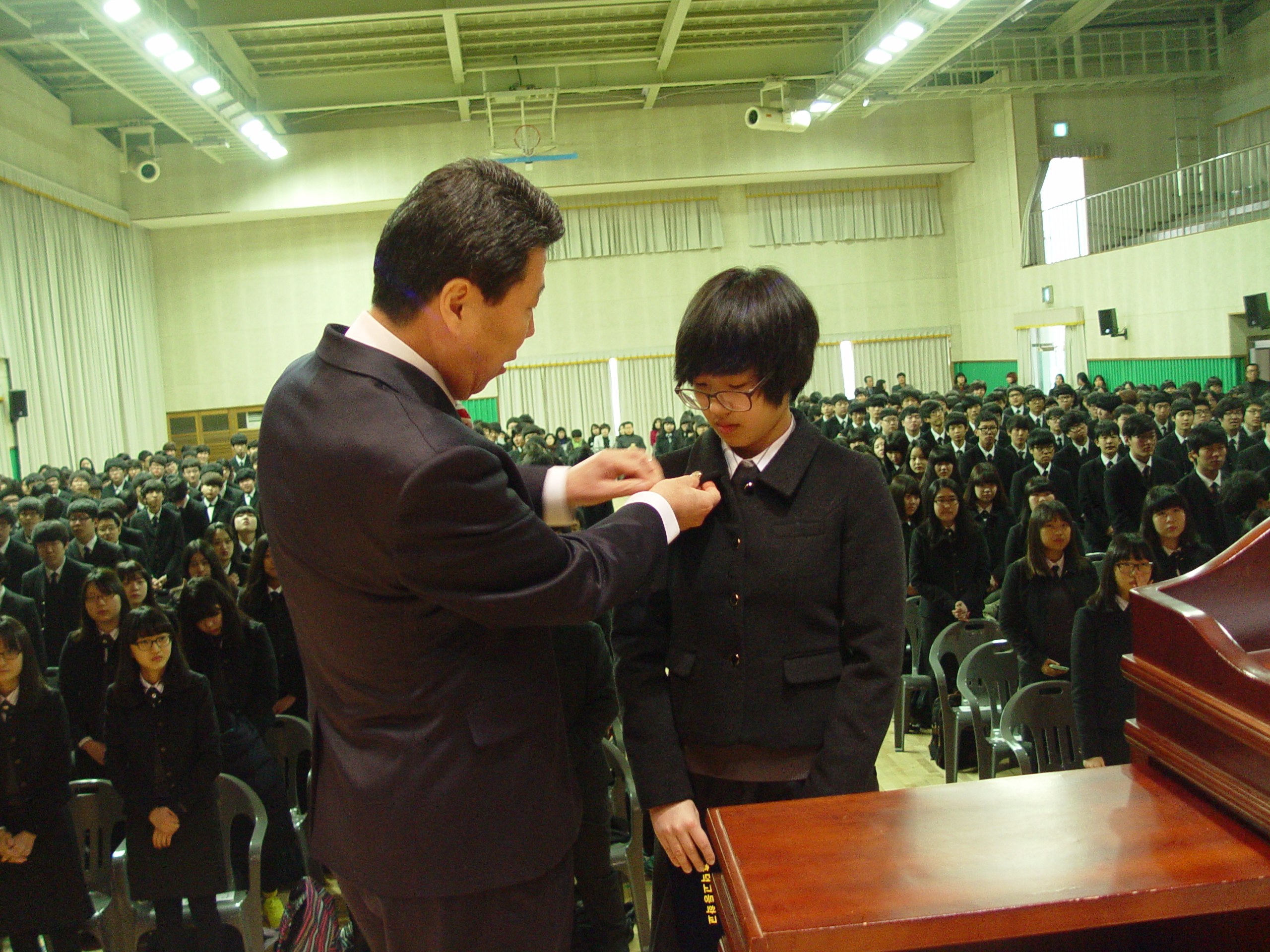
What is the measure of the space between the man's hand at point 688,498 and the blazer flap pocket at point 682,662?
0.23 m

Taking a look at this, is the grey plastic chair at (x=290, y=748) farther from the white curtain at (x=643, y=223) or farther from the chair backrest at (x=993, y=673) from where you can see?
the white curtain at (x=643, y=223)

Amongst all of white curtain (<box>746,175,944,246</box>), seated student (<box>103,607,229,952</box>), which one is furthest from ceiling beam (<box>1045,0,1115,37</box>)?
seated student (<box>103,607,229,952</box>)

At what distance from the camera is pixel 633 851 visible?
3.30 m

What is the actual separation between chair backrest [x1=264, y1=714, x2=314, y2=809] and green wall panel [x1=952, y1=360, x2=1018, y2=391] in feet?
52.3

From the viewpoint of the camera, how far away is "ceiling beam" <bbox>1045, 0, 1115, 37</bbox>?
1516cm

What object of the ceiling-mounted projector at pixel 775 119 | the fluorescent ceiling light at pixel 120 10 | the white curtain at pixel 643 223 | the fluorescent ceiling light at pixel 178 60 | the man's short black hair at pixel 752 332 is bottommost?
the man's short black hair at pixel 752 332

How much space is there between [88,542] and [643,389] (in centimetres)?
1384

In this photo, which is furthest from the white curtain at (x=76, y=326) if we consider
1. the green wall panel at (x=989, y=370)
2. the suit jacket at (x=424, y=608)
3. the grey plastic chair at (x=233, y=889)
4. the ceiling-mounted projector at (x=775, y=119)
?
the green wall panel at (x=989, y=370)

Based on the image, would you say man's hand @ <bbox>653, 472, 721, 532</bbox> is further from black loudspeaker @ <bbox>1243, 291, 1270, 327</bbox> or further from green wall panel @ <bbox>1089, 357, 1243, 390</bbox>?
green wall panel @ <bbox>1089, 357, 1243, 390</bbox>

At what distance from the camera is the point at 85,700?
427cm

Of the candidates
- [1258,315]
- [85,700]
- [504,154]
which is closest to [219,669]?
[85,700]

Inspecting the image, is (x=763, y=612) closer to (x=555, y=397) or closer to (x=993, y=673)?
(x=993, y=673)

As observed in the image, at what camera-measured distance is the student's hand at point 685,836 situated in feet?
5.22

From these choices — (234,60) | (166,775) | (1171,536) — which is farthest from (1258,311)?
(234,60)
